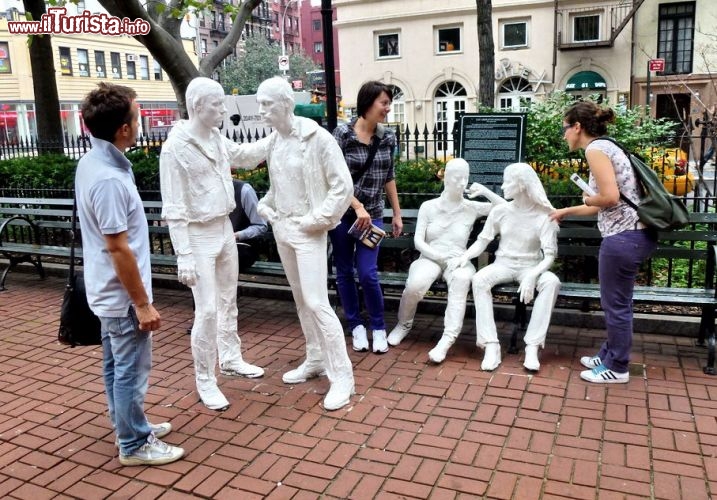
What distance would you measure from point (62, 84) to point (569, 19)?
30.5m

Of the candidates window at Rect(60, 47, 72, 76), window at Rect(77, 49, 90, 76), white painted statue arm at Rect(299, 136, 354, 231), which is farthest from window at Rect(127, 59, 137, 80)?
white painted statue arm at Rect(299, 136, 354, 231)

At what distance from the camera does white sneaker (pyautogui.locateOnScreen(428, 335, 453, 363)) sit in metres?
4.79

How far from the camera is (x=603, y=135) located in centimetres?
428

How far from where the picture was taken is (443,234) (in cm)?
523

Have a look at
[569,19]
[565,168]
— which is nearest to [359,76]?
[569,19]

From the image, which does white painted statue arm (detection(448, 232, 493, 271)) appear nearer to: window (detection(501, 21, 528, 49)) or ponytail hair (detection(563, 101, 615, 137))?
ponytail hair (detection(563, 101, 615, 137))

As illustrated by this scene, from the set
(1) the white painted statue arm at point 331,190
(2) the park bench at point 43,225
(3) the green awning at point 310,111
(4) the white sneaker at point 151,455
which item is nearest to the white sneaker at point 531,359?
(1) the white painted statue arm at point 331,190

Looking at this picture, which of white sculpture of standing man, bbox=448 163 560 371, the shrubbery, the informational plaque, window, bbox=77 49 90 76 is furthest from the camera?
window, bbox=77 49 90 76

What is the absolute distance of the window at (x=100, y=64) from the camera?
43719mm

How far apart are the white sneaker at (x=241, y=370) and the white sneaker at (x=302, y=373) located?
222 mm

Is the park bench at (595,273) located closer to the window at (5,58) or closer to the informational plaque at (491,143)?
the informational plaque at (491,143)

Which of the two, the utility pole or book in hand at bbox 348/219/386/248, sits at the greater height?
the utility pole

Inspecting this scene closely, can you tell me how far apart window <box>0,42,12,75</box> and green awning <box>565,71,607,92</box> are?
31.0 meters

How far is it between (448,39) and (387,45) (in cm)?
308
